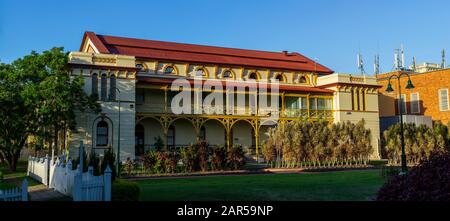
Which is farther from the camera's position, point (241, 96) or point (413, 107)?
point (413, 107)

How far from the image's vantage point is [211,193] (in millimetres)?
14578

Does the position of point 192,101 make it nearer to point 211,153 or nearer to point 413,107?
point 211,153

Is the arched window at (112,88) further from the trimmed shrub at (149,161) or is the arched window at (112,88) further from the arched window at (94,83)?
the trimmed shrub at (149,161)

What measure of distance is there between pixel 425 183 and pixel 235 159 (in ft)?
65.8

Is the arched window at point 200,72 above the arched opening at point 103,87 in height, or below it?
above

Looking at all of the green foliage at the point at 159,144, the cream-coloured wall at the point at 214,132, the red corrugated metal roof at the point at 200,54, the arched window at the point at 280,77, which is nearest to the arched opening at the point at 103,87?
the red corrugated metal roof at the point at 200,54

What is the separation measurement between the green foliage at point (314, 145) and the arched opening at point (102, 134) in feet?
39.8

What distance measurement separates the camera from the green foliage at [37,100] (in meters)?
27.2

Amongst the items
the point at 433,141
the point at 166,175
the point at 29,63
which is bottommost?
the point at 166,175

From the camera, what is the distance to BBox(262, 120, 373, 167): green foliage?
29.5 m

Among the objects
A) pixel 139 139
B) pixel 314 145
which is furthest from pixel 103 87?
pixel 314 145
